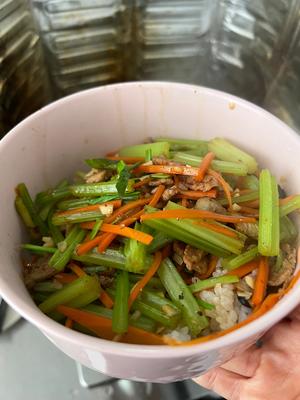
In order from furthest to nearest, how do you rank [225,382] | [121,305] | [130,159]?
[130,159]
[225,382]
[121,305]

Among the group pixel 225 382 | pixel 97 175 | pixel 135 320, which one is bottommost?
pixel 225 382

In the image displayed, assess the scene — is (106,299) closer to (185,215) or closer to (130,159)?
(185,215)

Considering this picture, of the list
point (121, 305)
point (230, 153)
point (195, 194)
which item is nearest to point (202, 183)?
point (195, 194)

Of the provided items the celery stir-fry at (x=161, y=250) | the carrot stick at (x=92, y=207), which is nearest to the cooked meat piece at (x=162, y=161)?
the celery stir-fry at (x=161, y=250)

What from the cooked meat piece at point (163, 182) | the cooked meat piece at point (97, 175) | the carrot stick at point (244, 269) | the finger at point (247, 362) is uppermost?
the cooked meat piece at point (163, 182)

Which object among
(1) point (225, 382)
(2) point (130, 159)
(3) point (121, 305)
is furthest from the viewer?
(2) point (130, 159)

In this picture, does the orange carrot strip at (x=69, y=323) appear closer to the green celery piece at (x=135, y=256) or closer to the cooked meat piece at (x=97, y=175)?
the green celery piece at (x=135, y=256)

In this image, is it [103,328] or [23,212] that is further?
[23,212]
